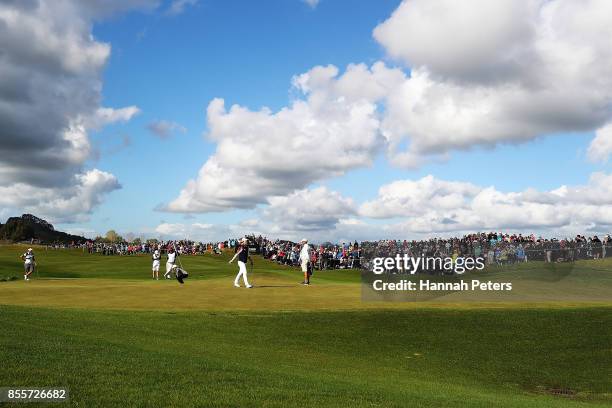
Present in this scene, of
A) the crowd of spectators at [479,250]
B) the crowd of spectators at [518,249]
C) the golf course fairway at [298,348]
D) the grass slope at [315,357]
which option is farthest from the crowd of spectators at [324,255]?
the grass slope at [315,357]

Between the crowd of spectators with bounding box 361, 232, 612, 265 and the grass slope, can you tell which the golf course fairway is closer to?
the grass slope

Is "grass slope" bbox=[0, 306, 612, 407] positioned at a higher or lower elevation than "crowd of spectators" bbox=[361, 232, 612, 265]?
lower

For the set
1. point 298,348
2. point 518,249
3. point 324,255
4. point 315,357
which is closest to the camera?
point 315,357

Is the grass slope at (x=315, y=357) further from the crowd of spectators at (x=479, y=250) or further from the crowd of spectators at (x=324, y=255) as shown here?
the crowd of spectators at (x=324, y=255)

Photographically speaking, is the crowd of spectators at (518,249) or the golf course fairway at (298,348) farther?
the crowd of spectators at (518,249)

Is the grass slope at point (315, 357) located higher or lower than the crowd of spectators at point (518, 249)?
lower

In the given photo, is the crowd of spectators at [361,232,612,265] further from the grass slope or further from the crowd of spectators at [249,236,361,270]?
the grass slope

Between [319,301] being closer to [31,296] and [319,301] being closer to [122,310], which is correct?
[122,310]

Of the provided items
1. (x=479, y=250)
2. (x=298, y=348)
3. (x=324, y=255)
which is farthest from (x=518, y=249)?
(x=298, y=348)

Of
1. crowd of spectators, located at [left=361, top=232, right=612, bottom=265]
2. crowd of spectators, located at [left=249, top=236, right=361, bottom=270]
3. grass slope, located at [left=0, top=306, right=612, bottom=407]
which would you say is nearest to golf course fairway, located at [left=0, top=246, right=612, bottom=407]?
grass slope, located at [left=0, top=306, right=612, bottom=407]

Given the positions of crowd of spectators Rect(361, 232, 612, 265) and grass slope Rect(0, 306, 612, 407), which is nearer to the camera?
grass slope Rect(0, 306, 612, 407)

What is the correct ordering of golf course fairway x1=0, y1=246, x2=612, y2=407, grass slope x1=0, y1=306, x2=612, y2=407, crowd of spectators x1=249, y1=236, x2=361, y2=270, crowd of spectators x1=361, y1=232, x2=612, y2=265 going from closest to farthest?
1. grass slope x1=0, y1=306, x2=612, y2=407
2. golf course fairway x1=0, y1=246, x2=612, y2=407
3. crowd of spectators x1=361, y1=232, x2=612, y2=265
4. crowd of spectators x1=249, y1=236, x2=361, y2=270

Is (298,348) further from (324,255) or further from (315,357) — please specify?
(324,255)

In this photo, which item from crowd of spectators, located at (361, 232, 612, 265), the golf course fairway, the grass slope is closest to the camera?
the grass slope
